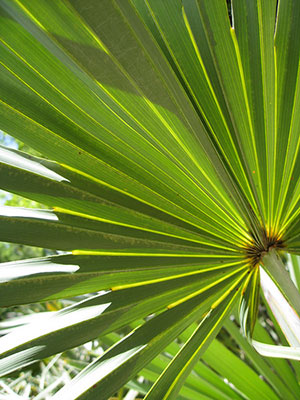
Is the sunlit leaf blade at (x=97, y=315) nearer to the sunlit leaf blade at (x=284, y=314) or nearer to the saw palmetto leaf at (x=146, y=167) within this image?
the saw palmetto leaf at (x=146, y=167)

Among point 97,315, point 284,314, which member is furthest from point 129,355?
point 284,314

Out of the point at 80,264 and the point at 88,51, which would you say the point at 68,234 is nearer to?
the point at 80,264

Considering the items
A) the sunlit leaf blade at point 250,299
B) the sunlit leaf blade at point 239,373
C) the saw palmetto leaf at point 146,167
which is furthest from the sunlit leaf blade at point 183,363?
the sunlit leaf blade at point 239,373

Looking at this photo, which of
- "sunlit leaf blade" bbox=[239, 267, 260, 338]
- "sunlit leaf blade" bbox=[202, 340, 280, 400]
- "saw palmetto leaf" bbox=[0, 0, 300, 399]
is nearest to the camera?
"saw palmetto leaf" bbox=[0, 0, 300, 399]

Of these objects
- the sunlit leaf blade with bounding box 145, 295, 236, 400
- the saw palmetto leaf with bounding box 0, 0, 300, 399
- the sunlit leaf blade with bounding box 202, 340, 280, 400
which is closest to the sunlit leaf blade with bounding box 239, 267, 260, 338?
the saw palmetto leaf with bounding box 0, 0, 300, 399

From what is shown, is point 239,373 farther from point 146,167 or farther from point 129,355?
point 146,167

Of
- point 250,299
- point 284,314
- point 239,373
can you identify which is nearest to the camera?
point 284,314

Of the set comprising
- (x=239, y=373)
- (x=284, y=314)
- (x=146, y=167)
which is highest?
(x=146, y=167)

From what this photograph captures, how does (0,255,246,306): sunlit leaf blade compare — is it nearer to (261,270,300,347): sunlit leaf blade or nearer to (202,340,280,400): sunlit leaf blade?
(261,270,300,347): sunlit leaf blade
